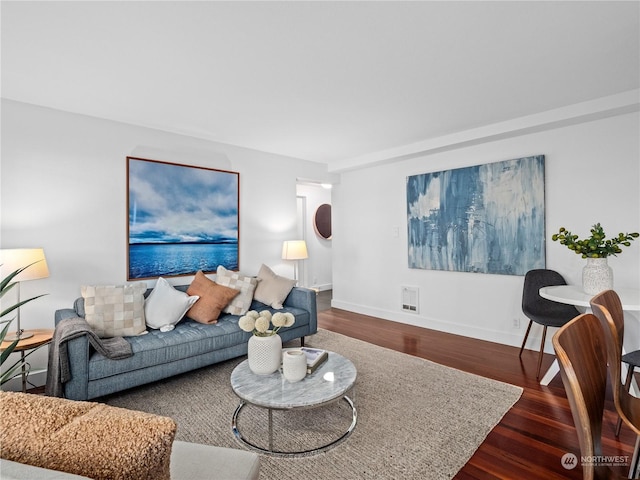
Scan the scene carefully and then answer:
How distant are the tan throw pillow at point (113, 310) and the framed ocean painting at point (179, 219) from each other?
60cm

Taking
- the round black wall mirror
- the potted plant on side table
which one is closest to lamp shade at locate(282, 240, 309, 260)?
the round black wall mirror

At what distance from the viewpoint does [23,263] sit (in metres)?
2.43

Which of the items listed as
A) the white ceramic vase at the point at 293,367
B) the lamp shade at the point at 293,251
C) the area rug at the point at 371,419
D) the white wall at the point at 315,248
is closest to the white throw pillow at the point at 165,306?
the area rug at the point at 371,419

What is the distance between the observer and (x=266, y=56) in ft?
7.12

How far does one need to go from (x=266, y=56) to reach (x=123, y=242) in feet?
7.56

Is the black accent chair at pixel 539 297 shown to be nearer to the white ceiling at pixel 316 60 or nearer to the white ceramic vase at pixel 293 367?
the white ceiling at pixel 316 60

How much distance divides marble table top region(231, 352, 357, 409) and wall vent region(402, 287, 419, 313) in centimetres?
248

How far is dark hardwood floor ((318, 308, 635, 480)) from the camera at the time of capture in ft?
5.85

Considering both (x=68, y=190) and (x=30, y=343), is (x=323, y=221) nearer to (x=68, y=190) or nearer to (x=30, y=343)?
(x=68, y=190)

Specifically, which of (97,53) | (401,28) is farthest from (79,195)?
(401,28)

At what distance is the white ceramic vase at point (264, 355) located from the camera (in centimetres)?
215

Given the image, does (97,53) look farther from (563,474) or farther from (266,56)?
(563,474)

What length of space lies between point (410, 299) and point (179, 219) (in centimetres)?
309

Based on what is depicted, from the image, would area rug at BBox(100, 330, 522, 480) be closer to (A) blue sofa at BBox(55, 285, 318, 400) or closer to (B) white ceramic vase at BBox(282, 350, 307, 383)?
(A) blue sofa at BBox(55, 285, 318, 400)
